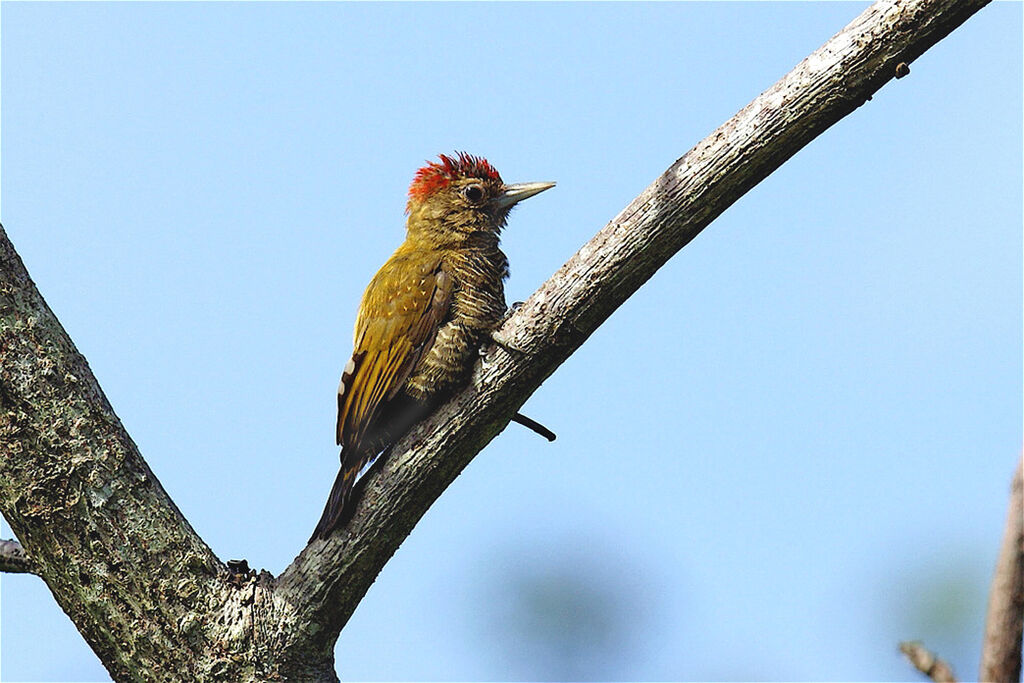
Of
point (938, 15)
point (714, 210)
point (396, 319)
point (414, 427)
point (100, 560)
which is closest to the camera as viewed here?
point (938, 15)

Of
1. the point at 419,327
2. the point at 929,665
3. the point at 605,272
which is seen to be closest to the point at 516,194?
the point at 419,327

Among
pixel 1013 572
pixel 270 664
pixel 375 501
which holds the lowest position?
pixel 1013 572

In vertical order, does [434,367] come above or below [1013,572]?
above

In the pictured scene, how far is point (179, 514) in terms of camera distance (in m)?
3.97

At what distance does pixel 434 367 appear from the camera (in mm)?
4285

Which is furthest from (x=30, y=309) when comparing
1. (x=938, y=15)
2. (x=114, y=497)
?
(x=938, y=15)

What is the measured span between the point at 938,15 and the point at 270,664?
111 inches

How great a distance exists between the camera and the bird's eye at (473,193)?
17.4 ft

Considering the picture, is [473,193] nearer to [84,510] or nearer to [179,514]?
[179,514]

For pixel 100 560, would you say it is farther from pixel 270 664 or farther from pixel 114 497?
pixel 270 664

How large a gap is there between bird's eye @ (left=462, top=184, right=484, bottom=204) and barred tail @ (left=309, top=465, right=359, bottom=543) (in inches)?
60.6

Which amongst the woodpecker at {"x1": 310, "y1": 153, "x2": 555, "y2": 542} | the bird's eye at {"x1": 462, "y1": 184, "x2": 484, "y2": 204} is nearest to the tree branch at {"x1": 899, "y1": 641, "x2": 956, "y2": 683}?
the woodpecker at {"x1": 310, "y1": 153, "x2": 555, "y2": 542}

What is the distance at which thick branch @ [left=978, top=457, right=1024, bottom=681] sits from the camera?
190 centimetres

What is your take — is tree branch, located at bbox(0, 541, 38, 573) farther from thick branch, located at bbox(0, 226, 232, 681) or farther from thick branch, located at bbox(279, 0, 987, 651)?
thick branch, located at bbox(279, 0, 987, 651)
